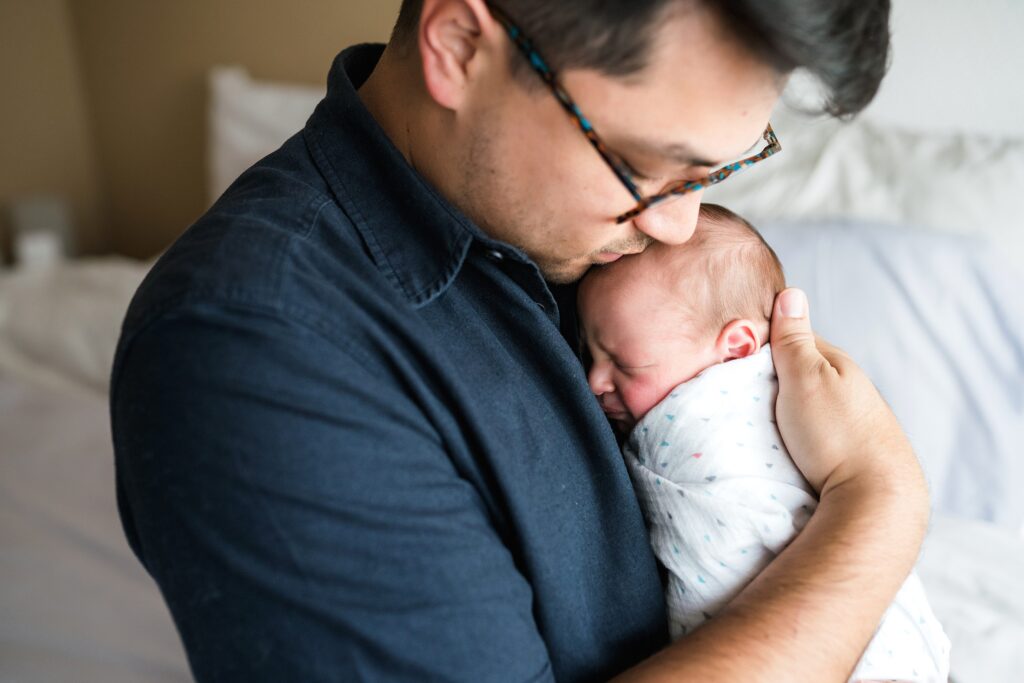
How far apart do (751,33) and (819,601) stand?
21.2 inches

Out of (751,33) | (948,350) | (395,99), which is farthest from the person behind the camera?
(948,350)

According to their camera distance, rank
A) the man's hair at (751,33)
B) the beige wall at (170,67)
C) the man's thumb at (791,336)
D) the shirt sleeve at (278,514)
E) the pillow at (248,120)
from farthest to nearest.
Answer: the beige wall at (170,67)
the pillow at (248,120)
the man's thumb at (791,336)
the man's hair at (751,33)
the shirt sleeve at (278,514)

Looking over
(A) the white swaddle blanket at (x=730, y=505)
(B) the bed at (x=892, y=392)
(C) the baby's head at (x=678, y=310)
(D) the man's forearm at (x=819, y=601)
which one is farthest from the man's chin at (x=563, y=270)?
(B) the bed at (x=892, y=392)

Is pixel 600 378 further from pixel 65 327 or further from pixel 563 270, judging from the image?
pixel 65 327

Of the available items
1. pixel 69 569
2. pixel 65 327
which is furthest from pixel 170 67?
pixel 69 569

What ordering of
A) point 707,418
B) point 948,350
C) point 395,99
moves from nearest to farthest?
point 395,99 → point 707,418 → point 948,350

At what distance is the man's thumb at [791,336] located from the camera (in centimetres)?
108

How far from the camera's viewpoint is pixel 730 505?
3.34ft

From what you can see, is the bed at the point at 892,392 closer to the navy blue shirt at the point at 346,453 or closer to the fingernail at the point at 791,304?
the fingernail at the point at 791,304

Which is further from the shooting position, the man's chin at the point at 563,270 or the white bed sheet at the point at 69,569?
the white bed sheet at the point at 69,569

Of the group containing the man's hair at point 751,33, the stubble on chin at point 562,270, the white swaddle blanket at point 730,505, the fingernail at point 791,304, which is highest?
the man's hair at point 751,33

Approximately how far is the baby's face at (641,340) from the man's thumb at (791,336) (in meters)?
0.09

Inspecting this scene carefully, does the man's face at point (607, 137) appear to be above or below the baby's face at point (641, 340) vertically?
above

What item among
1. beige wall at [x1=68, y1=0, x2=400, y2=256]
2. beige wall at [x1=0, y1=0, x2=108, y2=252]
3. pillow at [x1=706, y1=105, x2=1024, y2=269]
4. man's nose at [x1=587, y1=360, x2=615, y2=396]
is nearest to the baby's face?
man's nose at [x1=587, y1=360, x2=615, y2=396]
